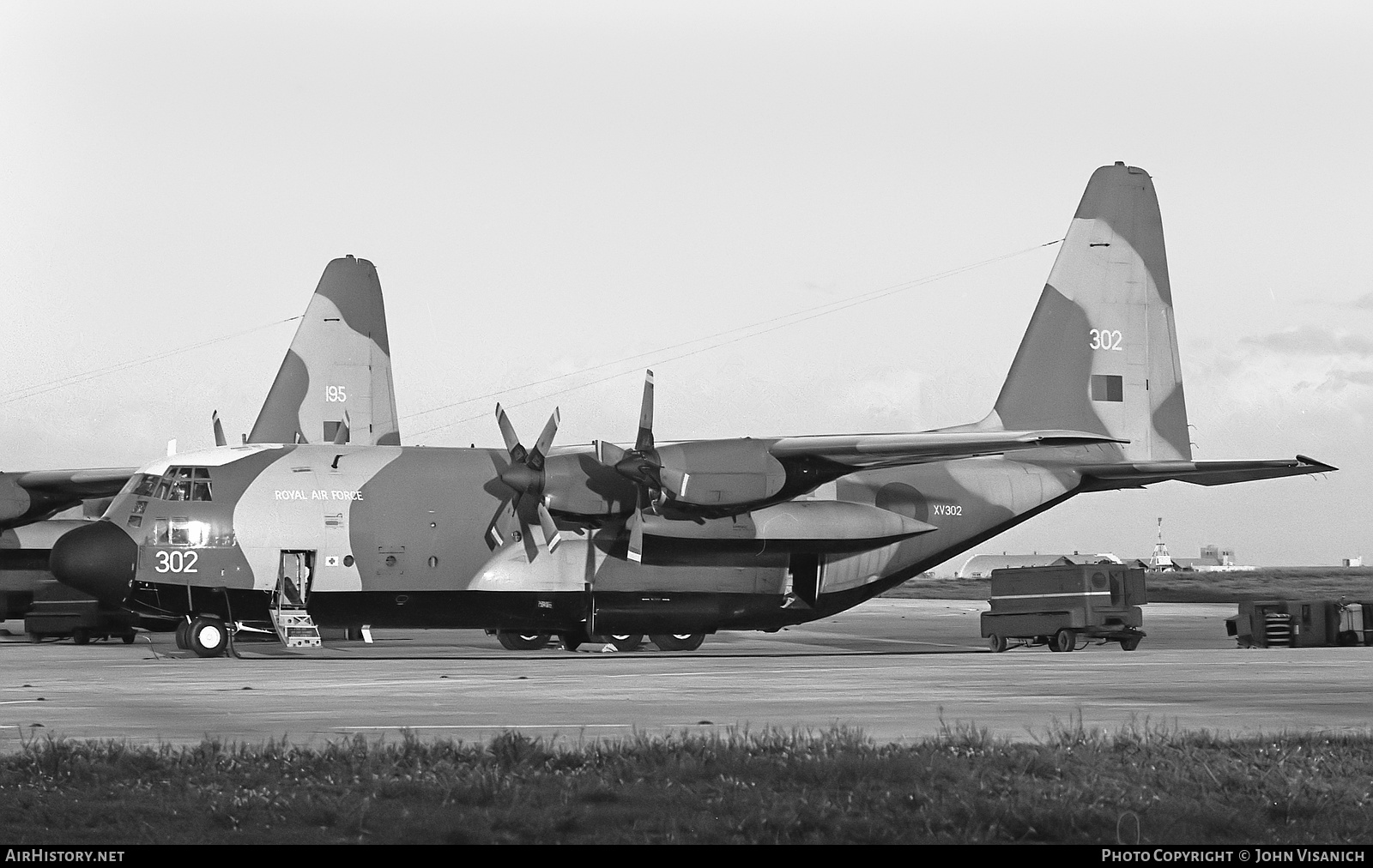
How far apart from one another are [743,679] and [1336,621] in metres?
16.2

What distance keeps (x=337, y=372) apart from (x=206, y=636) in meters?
12.9

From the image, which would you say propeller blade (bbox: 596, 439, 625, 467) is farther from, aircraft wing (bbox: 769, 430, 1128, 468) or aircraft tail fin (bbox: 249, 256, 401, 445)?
aircraft tail fin (bbox: 249, 256, 401, 445)

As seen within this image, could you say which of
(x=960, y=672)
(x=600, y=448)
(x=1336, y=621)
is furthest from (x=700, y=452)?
(x=1336, y=621)

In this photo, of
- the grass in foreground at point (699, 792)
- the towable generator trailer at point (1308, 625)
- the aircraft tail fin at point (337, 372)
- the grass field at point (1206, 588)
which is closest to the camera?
the grass in foreground at point (699, 792)

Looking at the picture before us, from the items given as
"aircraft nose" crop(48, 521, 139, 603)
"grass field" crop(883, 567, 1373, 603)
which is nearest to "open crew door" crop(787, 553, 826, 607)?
"aircraft nose" crop(48, 521, 139, 603)

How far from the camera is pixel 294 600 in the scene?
2669 cm

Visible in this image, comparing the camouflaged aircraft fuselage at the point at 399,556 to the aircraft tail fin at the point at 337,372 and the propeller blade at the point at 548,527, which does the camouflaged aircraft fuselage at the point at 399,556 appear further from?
the aircraft tail fin at the point at 337,372

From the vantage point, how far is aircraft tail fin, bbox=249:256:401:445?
1505 inches

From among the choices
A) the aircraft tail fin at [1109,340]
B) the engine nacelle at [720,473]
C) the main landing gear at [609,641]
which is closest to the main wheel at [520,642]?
the main landing gear at [609,641]

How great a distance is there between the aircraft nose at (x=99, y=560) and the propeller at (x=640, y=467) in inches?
321

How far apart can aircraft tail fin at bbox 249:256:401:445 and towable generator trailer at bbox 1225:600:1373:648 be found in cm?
2108

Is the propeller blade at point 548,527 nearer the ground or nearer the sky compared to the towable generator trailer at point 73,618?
nearer the sky

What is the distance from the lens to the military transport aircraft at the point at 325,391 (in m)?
36.0

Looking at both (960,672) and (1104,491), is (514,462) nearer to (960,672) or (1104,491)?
(960,672)
